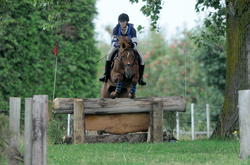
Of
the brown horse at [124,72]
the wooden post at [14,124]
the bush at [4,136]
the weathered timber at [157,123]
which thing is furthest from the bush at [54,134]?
the bush at [4,136]

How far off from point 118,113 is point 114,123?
266 millimetres

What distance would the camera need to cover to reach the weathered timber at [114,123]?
596 inches

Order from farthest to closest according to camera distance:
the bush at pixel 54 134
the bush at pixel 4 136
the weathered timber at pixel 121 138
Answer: the bush at pixel 54 134 < the weathered timber at pixel 121 138 < the bush at pixel 4 136

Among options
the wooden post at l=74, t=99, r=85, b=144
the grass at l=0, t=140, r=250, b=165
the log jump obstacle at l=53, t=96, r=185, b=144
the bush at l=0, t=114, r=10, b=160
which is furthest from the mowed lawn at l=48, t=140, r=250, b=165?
the bush at l=0, t=114, r=10, b=160

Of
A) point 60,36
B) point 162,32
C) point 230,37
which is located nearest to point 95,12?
point 60,36

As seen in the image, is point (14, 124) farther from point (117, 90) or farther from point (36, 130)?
point (117, 90)

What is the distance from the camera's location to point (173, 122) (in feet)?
64.4

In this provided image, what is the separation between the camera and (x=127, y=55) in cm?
1427

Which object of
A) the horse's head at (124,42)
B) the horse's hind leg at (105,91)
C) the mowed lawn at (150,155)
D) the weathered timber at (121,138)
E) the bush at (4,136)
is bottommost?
the mowed lawn at (150,155)

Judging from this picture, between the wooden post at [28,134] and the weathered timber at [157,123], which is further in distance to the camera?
the weathered timber at [157,123]

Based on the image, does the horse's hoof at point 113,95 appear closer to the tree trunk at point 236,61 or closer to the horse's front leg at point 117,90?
the horse's front leg at point 117,90

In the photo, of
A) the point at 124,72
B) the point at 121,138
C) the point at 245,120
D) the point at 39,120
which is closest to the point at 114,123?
the point at 121,138

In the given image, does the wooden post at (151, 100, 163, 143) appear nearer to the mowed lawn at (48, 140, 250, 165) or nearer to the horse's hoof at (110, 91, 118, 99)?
the horse's hoof at (110, 91, 118, 99)

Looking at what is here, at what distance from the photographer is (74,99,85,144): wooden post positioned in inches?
578
